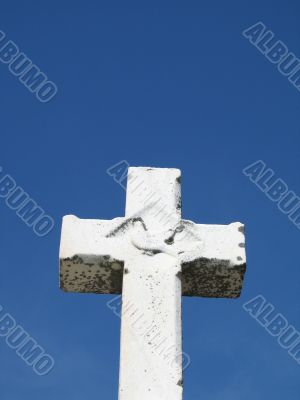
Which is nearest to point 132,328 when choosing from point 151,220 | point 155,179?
point 151,220

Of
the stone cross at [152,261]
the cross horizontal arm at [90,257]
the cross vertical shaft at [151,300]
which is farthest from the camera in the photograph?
the cross horizontal arm at [90,257]

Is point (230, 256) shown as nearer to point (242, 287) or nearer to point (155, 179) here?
point (242, 287)

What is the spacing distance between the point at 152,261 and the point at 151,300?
31 centimetres

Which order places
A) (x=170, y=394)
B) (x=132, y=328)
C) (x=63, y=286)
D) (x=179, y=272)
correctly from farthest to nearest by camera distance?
1. (x=63, y=286)
2. (x=179, y=272)
3. (x=132, y=328)
4. (x=170, y=394)

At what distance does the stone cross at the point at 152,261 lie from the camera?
4250 mm

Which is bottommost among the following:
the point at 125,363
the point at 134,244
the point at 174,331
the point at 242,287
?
the point at 125,363

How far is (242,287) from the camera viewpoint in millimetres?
4953

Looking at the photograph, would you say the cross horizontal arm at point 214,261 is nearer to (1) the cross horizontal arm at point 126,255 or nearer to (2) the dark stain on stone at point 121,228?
(1) the cross horizontal arm at point 126,255

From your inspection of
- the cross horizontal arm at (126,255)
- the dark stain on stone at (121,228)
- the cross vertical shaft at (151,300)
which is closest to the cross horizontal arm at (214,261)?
the cross horizontal arm at (126,255)

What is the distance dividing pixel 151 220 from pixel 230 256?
0.60m

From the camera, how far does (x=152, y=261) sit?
4594 mm

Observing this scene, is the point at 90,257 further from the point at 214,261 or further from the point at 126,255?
the point at 214,261

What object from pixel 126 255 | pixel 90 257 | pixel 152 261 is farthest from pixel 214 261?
pixel 90 257

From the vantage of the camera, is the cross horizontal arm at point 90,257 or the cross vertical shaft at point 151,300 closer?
the cross vertical shaft at point 151,300
